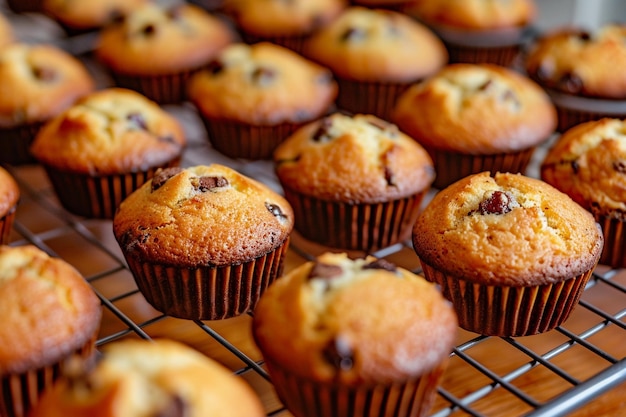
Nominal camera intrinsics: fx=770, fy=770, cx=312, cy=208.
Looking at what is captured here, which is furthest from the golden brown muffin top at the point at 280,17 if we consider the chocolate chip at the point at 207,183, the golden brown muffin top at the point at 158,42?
the chocolate chip at the point at 207,183

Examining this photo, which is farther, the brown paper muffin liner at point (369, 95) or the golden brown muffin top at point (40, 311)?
the brown paper muffin liner at point (369, 95)

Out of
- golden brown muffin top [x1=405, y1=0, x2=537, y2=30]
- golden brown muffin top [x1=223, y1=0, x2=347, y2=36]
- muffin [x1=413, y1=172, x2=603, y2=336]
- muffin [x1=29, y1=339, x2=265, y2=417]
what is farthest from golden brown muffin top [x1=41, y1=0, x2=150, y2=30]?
muffin [x1=29, y1=339, x2=265, y2=417]

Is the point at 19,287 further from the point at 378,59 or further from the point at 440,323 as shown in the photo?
the point at 378,59

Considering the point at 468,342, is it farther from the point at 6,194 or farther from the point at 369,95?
the point at 369,95

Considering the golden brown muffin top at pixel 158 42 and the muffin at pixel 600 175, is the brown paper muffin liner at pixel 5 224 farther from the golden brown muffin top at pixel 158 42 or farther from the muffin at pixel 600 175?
the muffin at pixel 600 175

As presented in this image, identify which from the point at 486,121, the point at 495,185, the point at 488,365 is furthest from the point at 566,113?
the point at 488,365

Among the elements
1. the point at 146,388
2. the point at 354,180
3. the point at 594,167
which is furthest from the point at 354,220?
the point at 146,388
